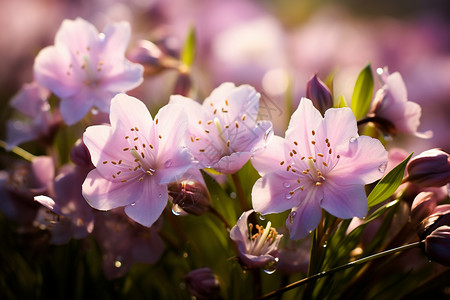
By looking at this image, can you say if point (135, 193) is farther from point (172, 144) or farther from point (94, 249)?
point (94, 249)

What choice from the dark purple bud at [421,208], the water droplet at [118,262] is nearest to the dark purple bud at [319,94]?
the dark purple bud at [421,208]

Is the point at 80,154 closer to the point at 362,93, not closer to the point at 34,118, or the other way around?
the point at 34,118

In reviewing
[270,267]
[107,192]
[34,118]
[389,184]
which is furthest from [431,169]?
[34,118]

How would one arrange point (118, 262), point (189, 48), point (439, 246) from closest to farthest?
point (439, 246), point (118, 262), point (189, 48)

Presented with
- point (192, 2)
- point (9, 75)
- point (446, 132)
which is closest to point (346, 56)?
point (446, 132)

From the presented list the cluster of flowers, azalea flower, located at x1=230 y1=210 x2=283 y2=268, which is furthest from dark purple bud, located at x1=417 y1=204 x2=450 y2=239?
azalea flower, located at x1=230 y1=210 x2=283 y2=268

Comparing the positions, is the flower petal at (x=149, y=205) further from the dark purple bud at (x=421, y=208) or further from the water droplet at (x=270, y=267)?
the dark purple bud at (x=421, y=208)
